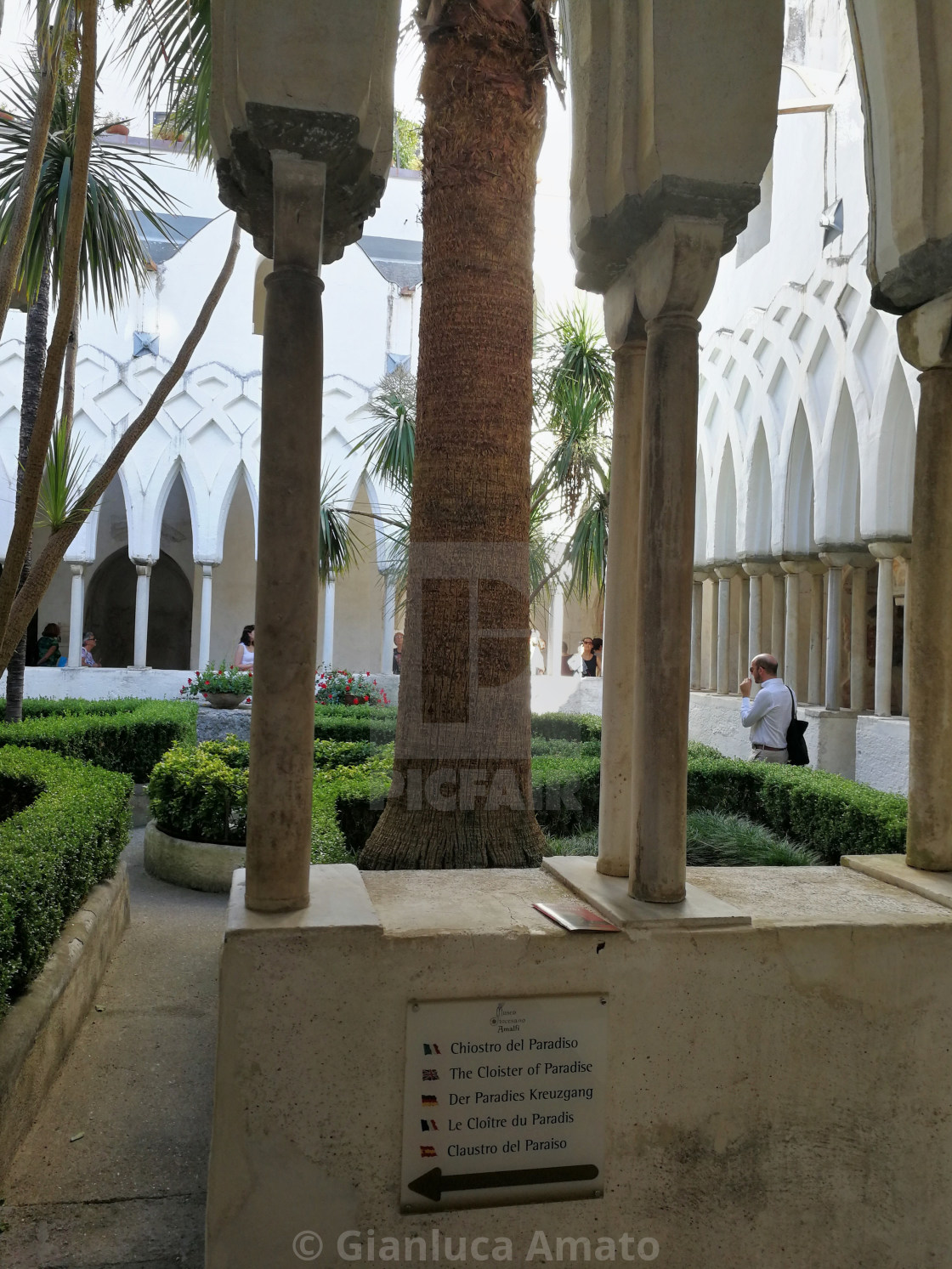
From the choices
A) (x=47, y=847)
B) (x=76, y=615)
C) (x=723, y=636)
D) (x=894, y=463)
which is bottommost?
(x=47, y=847)

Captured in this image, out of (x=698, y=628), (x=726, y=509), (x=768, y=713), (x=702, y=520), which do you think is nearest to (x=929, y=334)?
(x=768, y=713)

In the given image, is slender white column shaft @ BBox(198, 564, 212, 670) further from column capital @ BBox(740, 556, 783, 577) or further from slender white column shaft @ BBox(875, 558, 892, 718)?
slender white column shaft @ BBox(875, 558, 892, 718)

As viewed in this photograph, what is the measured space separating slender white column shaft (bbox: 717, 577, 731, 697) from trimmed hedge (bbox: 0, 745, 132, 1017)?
7.95 m

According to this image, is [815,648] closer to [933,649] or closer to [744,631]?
[744,631]

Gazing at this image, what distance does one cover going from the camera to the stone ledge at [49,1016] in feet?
9.72

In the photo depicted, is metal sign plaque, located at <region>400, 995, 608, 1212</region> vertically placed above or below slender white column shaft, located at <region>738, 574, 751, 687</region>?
below

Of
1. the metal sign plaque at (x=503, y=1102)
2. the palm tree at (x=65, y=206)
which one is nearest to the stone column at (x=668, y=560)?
the metal sign plaque at (x=503, y=1102)

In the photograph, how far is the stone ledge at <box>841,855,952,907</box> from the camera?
2.81 m

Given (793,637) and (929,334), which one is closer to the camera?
(929,334)

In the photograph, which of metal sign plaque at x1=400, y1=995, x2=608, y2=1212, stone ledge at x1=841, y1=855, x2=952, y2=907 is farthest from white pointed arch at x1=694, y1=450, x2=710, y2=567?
metal sign plaque at x1=400, y1=995, x2=608, y2=1212

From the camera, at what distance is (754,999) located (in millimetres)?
2457

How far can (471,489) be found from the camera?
434cm

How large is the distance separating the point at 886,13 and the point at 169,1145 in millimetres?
4227

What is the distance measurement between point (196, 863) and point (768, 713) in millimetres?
4132
